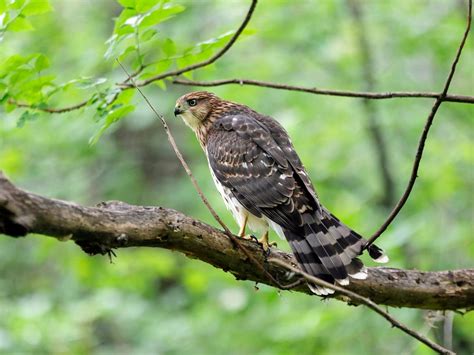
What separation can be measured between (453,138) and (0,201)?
6816 mm

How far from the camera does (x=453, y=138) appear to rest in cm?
845

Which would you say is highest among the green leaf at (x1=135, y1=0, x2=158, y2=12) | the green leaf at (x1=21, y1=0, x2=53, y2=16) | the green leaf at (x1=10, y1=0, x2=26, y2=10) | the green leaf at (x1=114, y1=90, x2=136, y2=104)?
the green leaf at (x1=10, y1=0, x2=26, y2=10)

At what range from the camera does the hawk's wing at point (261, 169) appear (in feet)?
14.8

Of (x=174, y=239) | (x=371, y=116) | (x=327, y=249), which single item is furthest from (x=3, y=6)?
(x=371, y=116)

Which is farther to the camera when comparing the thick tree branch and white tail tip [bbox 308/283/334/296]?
white tail tip [bbox 308/283/334/296]

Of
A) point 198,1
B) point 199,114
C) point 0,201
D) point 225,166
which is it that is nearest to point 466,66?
point 198,1

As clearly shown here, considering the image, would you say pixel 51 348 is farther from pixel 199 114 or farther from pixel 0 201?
pixel 0 201

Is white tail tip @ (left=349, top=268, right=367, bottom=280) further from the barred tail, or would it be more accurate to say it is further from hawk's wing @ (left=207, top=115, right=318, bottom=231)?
hawk's wing @ (left=207, top=115, right=318, bottom=231)

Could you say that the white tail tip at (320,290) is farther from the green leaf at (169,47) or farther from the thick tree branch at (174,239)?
the green leaf at (169,47)

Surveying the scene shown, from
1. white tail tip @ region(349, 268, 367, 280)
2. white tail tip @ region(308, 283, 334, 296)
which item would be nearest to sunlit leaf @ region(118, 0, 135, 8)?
white tail tip @ region(308, 283, 334, 296)

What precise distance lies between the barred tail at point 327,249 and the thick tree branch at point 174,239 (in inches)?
4.0

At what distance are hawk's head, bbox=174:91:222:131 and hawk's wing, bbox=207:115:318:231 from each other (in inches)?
15.3

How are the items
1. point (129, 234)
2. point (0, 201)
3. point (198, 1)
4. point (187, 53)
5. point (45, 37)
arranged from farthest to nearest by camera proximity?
point (45, 37), point (198, 1), point (187, 53), point (129, 234), point (0, 201)

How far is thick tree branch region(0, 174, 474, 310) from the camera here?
2709 millimetres
